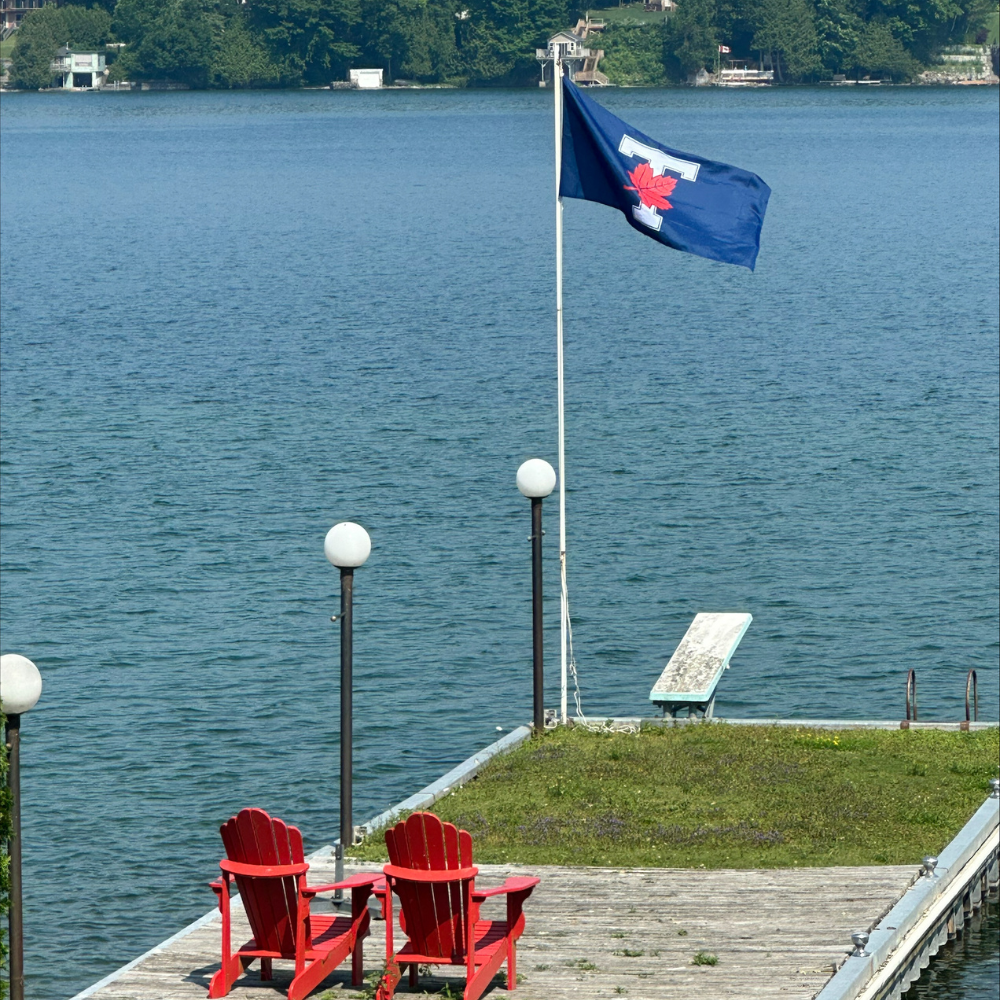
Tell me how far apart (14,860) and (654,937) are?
175 inches

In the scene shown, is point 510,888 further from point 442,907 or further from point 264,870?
point 264,870

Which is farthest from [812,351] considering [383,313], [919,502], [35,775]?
[35,775]

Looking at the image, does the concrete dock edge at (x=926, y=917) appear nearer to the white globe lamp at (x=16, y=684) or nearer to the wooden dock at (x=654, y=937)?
the wooden dock at (x=654, y=937)

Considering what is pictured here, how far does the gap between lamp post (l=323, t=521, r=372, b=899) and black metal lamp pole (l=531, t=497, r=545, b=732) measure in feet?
11.6

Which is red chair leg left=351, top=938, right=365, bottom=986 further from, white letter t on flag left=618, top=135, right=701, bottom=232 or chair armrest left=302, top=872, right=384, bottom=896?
white letter t on flag left=618, top=135, right=701, bottom=232

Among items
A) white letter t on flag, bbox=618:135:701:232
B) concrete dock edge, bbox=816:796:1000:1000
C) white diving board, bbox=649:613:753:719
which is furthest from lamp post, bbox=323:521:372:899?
white diving board, bbox=649:613:753:719

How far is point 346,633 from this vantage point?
1532 cm

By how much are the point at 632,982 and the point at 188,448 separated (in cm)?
2988

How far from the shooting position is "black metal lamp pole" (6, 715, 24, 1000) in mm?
12266

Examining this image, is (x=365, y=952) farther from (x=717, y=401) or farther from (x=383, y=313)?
(x=383, y=313)

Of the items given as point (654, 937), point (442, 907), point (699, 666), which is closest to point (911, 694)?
point (699, 666)

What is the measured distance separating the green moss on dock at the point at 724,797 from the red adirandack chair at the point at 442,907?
2848mm

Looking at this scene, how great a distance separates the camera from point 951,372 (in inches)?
2020

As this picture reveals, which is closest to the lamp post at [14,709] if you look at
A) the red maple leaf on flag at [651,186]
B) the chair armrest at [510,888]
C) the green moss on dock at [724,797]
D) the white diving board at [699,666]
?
the chair armrest at [510,888]
